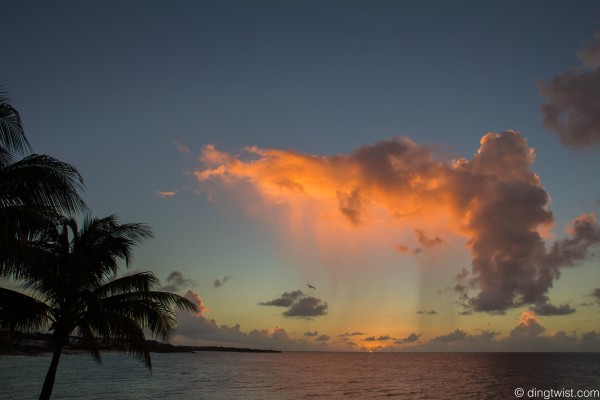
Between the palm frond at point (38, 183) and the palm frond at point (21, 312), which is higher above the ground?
the palm frond at point (38, 183)

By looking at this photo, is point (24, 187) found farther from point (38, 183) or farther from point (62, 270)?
point (62, 270)

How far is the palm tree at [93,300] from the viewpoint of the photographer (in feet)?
46.4

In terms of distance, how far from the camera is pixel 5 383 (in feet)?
153

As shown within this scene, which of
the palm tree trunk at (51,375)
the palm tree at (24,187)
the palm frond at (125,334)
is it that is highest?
the palm tree at (24,187)

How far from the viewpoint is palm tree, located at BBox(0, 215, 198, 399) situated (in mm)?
14156

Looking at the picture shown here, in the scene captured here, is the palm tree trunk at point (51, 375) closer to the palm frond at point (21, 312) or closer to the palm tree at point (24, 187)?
the palm frond at point (21, 312)

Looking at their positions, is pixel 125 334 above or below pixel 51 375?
above

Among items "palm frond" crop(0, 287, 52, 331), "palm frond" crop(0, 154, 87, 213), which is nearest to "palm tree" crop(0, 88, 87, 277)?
"palm frond" crop(0, 154, 87, 213)

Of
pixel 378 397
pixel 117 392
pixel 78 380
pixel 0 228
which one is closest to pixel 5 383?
pixel 78 380

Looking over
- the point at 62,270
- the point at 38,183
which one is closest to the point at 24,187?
the point at 38,183

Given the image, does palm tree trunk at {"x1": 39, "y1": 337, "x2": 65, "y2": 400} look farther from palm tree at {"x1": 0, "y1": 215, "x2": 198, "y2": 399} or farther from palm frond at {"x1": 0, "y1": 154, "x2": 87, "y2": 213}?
palm frond at {"x1": 0, "y1": 154, "x2": 87, "y2": 213}

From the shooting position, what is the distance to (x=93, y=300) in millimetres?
14914

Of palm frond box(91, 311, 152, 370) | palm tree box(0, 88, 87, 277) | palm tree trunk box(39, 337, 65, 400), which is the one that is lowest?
palm tree trunk box(39, 337, 65, 400)

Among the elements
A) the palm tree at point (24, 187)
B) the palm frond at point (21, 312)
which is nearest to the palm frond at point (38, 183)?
the palm tree at point (24, 187)
